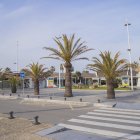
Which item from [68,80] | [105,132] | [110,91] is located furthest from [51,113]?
[68,80]

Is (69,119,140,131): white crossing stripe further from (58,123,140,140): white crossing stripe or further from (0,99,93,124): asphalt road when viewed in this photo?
(58,123,140,140): white crossing stripe

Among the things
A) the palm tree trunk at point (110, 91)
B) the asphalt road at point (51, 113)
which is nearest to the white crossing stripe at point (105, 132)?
the asphalt road at point (51, 113)

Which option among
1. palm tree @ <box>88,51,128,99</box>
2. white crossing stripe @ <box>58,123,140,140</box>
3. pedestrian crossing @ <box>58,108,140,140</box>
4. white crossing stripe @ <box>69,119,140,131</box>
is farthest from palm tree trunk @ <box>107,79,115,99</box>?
white crossing stripe @ <box>58,123,140,140</box>

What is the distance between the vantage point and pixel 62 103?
24828 mm

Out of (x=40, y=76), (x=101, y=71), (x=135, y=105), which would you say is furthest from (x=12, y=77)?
(x=135, y=105)

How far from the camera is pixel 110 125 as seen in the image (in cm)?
1330

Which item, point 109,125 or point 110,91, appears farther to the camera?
point 110,91

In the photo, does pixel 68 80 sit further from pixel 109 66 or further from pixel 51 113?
pixel 51 113

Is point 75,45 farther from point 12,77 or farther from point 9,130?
point 9,130

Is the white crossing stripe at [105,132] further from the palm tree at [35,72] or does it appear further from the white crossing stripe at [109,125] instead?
the palm tree at [35,72]

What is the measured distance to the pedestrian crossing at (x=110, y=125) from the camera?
11453 mm

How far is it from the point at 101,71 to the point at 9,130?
1745 cm

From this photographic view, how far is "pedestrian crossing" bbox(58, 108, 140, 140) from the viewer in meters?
11.5

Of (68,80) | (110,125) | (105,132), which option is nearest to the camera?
(105,132)
